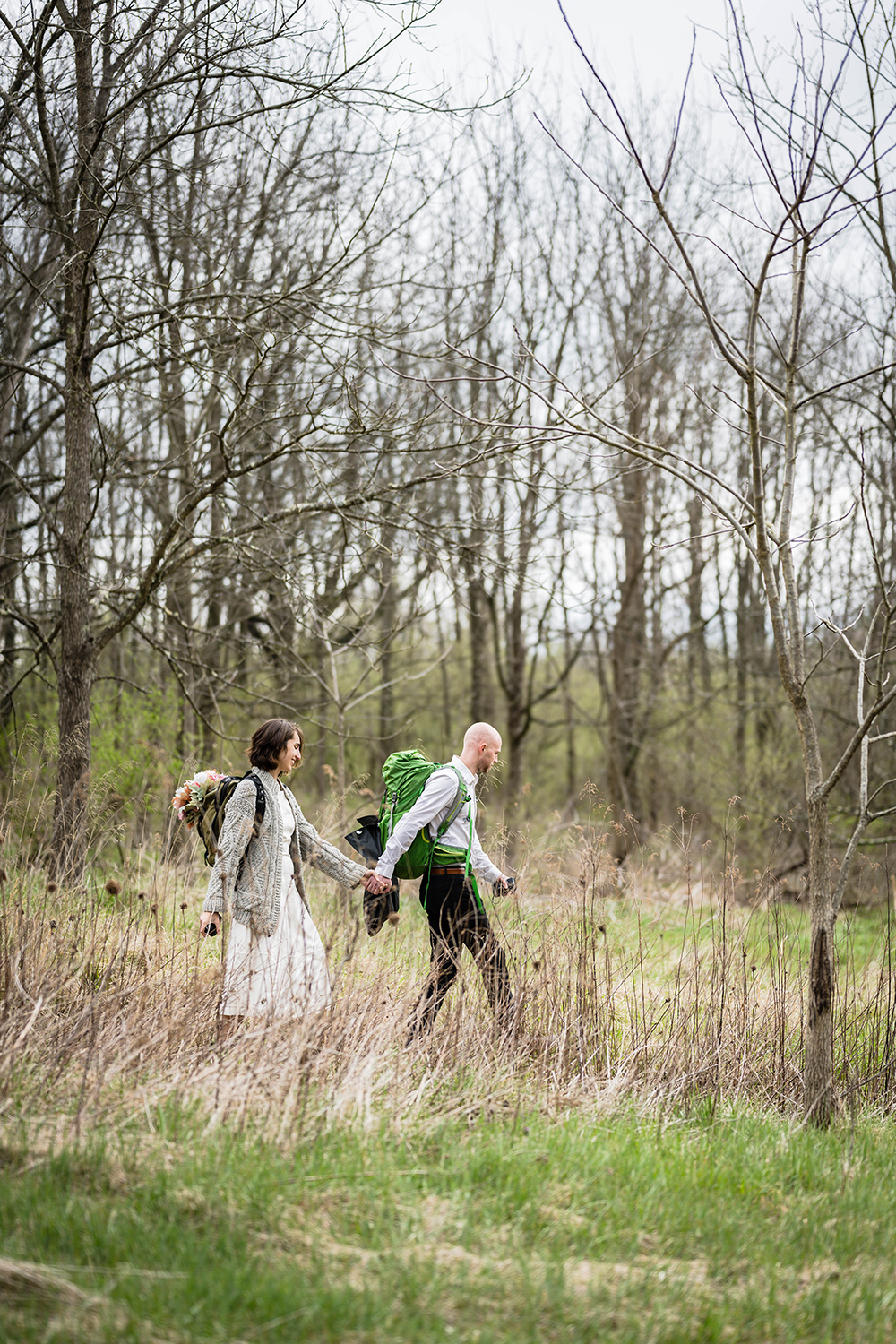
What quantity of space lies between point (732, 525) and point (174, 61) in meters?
4.42

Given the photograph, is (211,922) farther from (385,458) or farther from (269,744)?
(385,458)

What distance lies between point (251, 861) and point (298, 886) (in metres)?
0.38

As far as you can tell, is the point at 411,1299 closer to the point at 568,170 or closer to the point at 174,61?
the point at 174,61

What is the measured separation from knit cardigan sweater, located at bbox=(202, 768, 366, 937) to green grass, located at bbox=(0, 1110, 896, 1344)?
1.19 m

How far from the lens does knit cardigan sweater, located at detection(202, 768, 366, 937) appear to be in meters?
4.37

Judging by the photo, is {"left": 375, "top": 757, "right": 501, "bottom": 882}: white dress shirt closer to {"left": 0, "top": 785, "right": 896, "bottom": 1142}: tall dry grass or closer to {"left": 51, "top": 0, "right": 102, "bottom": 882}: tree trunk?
{"left": 0, "top": 785, "right": 896, "bottom": 1142}: tall dry grass

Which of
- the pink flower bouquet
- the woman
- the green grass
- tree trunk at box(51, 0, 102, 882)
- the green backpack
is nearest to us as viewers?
the green grass

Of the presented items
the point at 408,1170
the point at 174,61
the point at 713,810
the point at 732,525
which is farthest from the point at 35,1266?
the point at 713,810

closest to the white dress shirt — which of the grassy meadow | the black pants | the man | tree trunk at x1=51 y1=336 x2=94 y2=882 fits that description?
the man

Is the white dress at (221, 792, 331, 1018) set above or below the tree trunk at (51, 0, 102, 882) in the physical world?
below

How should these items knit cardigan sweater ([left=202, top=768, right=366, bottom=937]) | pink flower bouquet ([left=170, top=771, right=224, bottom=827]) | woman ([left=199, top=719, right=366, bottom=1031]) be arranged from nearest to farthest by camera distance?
1. woman ([left=199, top=719, right=366, bottom=1031])
2. knit cardigan sweater ([left=202, top=768, right=366, bottom=937])
3. pink flower bouquet ([left=170, top=771, right=224, bottom=827])

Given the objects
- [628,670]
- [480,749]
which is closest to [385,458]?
[628,670]

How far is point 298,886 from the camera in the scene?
476 cm

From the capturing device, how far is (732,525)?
14.2 feet
